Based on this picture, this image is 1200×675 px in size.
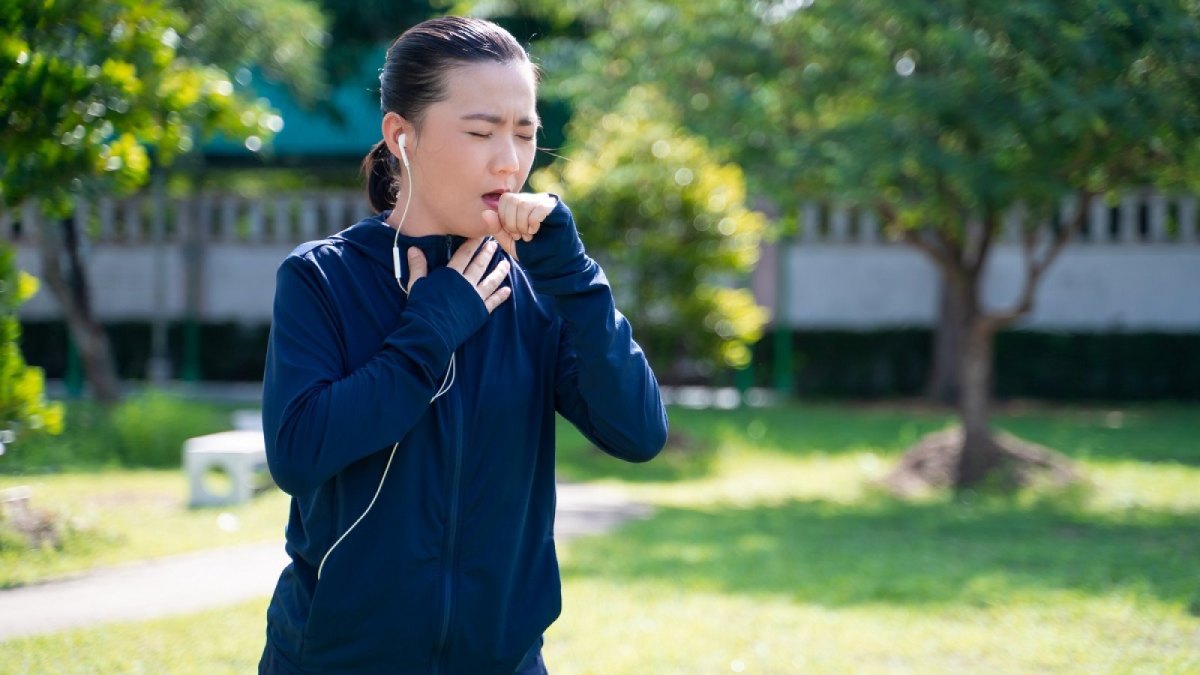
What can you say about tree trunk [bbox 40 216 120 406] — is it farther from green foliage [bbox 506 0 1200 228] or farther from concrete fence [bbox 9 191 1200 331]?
green foliage [bbox 506 0 1200 228]

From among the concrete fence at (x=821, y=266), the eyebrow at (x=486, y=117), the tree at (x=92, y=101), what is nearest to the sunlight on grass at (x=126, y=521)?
the tree at (x=92, y=101)

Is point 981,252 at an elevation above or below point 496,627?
above

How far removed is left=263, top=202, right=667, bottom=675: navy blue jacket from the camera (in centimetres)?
215

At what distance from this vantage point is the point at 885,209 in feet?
35.4

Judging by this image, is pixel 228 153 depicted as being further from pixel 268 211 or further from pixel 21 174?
pixel 21 174

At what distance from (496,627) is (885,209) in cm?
903

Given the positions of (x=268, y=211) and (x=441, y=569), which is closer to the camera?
(x=441, y=569)

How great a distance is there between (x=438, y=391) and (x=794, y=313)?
18303 mm

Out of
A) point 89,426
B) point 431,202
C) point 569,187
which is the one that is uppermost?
point 569,187

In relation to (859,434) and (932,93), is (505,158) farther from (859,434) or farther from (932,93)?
(859,434)

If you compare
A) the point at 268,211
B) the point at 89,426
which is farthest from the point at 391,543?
the point at 268,211

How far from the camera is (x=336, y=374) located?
2195mm

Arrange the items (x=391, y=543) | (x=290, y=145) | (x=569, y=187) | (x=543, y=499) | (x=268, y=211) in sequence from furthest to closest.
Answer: (x=268, y=211)
(x=290, y=145)
(x=569, y=187)
(x=543, y=499)
(x=391, y=543)

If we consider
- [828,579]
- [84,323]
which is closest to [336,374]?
[828,579]
